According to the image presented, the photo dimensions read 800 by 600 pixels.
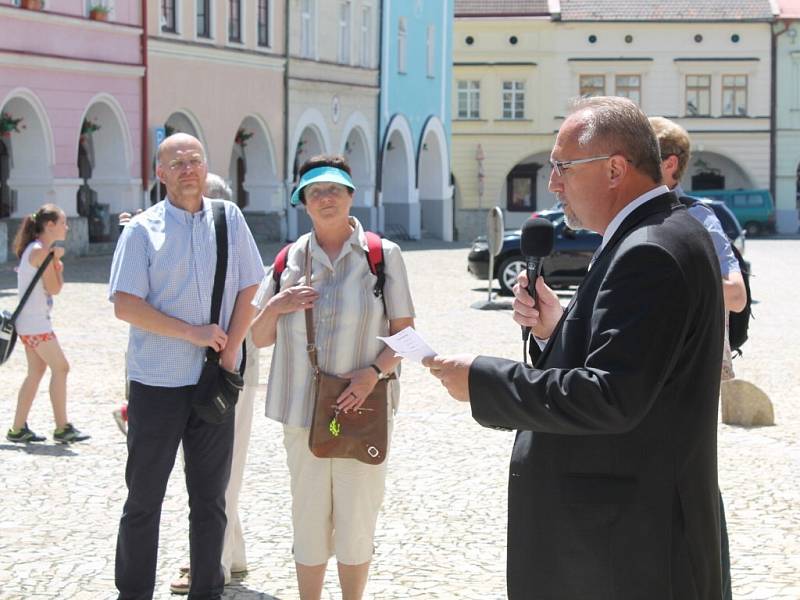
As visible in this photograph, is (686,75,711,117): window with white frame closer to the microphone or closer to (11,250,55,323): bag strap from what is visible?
(11,250,55,323): bag strap

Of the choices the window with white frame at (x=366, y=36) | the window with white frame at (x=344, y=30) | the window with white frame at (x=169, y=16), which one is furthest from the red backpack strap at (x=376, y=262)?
the window with white frame at (x=366, y=36)

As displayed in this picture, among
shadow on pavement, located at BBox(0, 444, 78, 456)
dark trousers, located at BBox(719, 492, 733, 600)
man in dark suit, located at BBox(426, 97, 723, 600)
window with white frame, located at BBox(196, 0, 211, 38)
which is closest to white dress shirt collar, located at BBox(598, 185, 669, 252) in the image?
man in dark suit, located at BBox(426, 97, 723, 600)

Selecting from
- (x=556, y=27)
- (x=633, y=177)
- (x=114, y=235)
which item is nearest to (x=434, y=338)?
(x=633, y=177)

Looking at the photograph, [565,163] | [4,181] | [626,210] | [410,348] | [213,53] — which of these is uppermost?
[213,53]

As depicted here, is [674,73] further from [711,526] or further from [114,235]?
[711,526]

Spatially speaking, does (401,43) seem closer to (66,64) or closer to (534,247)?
(66,64)

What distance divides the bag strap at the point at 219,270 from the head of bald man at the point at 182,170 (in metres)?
0.11

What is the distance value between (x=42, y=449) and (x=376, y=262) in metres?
4.49

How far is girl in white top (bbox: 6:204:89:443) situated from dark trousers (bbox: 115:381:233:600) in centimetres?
412

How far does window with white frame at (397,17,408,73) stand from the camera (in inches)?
1850

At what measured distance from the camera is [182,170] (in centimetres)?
580

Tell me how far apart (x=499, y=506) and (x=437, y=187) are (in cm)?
4368

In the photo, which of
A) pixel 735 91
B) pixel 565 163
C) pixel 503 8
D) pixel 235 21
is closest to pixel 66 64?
pixel 235 21

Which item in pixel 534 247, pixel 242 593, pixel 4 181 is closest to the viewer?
pixel 534 247
